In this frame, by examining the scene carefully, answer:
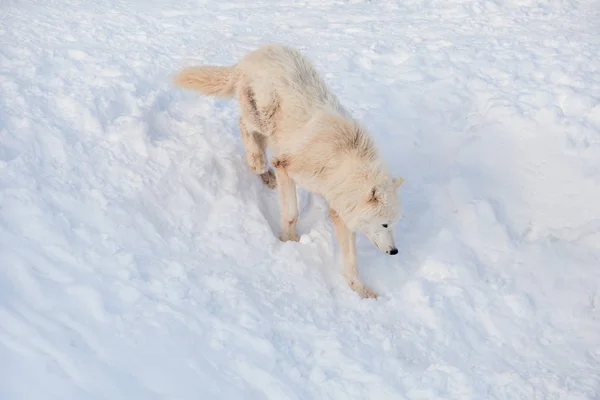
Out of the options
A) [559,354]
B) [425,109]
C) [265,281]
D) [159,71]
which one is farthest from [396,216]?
[159,71]

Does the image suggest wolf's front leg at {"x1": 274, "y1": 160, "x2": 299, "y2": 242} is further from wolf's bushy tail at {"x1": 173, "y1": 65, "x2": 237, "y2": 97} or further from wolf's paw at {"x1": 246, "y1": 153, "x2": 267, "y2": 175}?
wolf's bushy tail at {"x1": 173, "y1": 65, "x2": 237, "y2": 97}

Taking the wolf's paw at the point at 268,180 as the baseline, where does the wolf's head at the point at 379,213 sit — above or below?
above

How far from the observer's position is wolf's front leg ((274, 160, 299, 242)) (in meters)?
5.79

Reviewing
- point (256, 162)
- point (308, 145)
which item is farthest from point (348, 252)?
point (256, 162)

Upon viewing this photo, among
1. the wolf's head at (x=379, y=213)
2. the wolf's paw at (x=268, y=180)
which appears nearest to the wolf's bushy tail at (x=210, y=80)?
the wolf's paw at (x=268, y=180)

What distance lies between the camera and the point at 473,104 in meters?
7.83

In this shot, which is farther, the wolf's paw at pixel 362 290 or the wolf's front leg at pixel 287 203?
the wolf's front leg at pixel 287 203

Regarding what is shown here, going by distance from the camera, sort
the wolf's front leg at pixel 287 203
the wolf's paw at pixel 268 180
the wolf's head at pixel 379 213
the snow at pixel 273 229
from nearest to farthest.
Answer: the snow at pixel 273 229 → the wolf's head at pixel 379 213 → the wolf's front leg at pixel 287 203 → the wolf's paw at pixel 268 180

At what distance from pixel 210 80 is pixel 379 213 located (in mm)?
2459

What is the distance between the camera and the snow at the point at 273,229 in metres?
4.12

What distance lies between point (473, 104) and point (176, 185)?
162 inches

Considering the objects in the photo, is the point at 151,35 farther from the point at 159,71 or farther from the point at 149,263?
the point at 149,263

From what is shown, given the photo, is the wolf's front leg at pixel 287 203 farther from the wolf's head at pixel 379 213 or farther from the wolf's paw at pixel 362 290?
the wolf's paw at pixel 362 290

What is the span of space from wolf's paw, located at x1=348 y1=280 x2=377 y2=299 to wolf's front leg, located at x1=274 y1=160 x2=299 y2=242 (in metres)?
0.82
